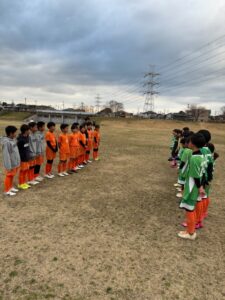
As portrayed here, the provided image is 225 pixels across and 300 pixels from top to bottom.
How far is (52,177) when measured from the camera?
8672mm

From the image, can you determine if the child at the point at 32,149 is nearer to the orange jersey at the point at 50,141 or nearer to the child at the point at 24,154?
the child at the point at 24,154

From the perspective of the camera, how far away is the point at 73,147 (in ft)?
31.2

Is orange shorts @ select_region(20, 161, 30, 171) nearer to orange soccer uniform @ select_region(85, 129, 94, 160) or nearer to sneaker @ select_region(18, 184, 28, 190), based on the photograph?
sneaker @ select_region(18, 184, 28, 190)

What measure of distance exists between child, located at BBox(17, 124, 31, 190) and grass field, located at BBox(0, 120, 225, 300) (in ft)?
1.21

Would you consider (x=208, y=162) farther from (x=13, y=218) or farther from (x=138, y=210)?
(x=13, y=218)

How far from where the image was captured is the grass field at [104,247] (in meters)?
3.42

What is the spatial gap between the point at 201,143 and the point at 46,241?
10.3 feet

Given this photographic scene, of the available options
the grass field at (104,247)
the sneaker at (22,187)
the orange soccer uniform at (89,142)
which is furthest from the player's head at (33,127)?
the orange soccer uniform at (89,142)

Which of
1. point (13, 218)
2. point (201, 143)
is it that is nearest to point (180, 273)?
point (201, 143)

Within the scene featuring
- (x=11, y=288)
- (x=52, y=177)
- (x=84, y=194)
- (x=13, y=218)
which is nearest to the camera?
(x=11, y=288)

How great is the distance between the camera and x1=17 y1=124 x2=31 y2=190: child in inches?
284

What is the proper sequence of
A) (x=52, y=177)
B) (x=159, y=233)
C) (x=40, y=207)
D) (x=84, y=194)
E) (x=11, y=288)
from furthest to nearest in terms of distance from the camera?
(x=52, y=177) < (x=84, y=194) < (x=40, y=207) < (x=159, y=233) < (x=11, y=288)

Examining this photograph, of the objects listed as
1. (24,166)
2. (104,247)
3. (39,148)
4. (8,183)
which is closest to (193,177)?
(104,247)

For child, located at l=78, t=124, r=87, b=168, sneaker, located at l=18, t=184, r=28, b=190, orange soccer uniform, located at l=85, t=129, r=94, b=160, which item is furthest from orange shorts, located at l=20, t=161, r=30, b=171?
orange soccer uniform, located at l=85, t=129, r=94, b=160
